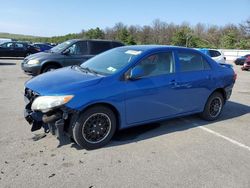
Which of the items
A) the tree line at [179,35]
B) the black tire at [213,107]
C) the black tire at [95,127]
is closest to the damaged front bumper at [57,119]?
the black tire at [95,127]

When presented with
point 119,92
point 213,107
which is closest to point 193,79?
point 213,107

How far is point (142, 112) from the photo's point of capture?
562 cm

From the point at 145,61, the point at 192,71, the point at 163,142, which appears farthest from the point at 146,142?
the point at 192,71

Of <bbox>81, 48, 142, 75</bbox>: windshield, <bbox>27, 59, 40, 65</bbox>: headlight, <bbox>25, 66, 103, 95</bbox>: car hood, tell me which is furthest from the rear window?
<bbox>25, 66, 103, 95</bbox>: car hood

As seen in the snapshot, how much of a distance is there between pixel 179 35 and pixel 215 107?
54.6 m

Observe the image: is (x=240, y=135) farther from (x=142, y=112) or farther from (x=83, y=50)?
(x=83, y=50)

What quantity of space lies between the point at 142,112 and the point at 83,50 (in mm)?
7652

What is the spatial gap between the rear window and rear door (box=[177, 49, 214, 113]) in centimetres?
682

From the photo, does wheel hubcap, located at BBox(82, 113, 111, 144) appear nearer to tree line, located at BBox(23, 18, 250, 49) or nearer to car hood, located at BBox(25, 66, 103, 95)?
car hood, located at BBox(25, 66, 103, 95)

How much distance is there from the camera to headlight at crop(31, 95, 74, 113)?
472 centimetres

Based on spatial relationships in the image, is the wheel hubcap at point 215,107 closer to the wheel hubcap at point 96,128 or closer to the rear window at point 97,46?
the wheel hubcap at point 96,128

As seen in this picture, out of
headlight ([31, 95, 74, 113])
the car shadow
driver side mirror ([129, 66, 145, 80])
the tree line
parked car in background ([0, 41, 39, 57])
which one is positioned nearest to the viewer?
headlight ([31, 95, 74, 113])

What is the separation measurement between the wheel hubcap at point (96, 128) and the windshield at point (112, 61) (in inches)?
32.5

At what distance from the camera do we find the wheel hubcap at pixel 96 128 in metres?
5.01
